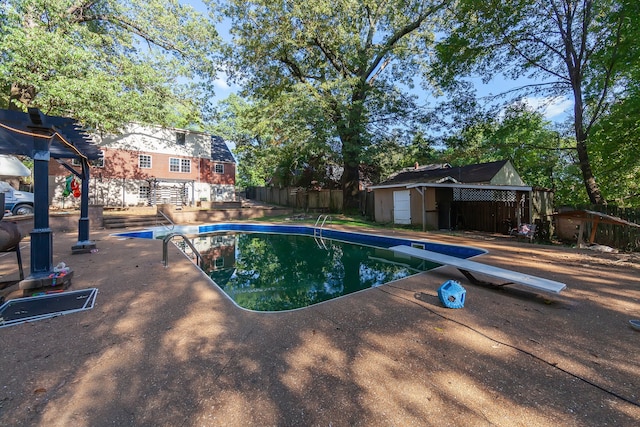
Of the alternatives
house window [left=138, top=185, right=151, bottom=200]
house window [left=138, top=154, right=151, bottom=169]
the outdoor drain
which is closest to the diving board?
the outdoor drain

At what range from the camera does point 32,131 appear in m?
4.20

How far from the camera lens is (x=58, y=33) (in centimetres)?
1190

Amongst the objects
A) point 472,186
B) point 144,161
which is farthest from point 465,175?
point 144,161

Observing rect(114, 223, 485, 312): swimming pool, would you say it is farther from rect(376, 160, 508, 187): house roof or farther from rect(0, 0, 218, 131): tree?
rect(376, 160, 508, 187): house roof

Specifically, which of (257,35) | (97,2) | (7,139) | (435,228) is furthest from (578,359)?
(97,2)

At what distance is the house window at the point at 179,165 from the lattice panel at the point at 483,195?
21.2 m

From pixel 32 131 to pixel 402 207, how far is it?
1390 cm

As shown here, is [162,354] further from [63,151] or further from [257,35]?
[257,35]

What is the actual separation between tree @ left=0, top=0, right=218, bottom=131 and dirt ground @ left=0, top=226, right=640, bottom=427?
43.0 ft

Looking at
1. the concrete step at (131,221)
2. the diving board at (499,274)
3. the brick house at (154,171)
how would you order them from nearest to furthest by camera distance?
the diving board at (499,274)
the concrete step at (131,221)
the brick house at (154,171)

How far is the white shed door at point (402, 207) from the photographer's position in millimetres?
14500

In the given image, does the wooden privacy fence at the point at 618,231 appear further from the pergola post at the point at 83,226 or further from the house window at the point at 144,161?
the house window at the point at 144,161

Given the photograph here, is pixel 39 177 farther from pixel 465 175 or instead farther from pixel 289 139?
pixel 465 175

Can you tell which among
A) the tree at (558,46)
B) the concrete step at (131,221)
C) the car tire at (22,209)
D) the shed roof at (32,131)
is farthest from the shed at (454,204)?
the car tire at (22,209)
